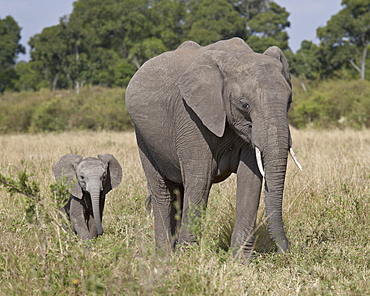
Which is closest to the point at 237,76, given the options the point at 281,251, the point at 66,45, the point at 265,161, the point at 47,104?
the point at 265,161

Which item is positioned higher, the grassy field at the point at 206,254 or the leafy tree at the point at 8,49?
the leafy tree at the point at 8,49

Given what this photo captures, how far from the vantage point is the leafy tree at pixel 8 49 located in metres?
59.0

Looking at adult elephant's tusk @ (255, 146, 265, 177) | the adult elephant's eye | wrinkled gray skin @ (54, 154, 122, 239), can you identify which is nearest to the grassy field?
wrinkled gray skin @ (54, 154, 122, 239)

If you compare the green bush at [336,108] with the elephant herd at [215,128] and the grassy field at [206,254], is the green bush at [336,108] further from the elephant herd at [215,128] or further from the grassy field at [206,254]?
the elephant herd at [215,128]

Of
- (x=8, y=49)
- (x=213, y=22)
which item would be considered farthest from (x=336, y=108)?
(x=8, y=49)

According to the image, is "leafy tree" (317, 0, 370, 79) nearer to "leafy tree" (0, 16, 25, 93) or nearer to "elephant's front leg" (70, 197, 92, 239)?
"leafy tree" (0, 16, 25, 93)

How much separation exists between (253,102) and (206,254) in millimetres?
1144

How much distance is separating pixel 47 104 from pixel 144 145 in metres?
22.4

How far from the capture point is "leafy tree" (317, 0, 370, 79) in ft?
138

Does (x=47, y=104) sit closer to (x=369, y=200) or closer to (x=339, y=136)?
(x=339, y=136)

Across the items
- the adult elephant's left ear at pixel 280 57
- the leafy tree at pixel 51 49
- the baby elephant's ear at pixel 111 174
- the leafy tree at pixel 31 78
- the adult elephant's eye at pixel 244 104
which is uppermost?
the leafy tree at pixel 51 49

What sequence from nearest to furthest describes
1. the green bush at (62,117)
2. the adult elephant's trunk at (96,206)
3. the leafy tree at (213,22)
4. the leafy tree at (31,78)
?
the adult elephant's trunk at (96,206) → the green bush at (62,117) → the leafy tree at (213,22) → the leafy tree at (31,78)

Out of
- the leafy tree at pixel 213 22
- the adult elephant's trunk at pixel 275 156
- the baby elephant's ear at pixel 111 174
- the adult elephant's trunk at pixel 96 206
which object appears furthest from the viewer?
the leafy tree at pixel 213 22

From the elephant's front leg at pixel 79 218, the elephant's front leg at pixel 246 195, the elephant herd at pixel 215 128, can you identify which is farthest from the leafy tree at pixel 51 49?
the elephant's front leg at pixel 246 195
